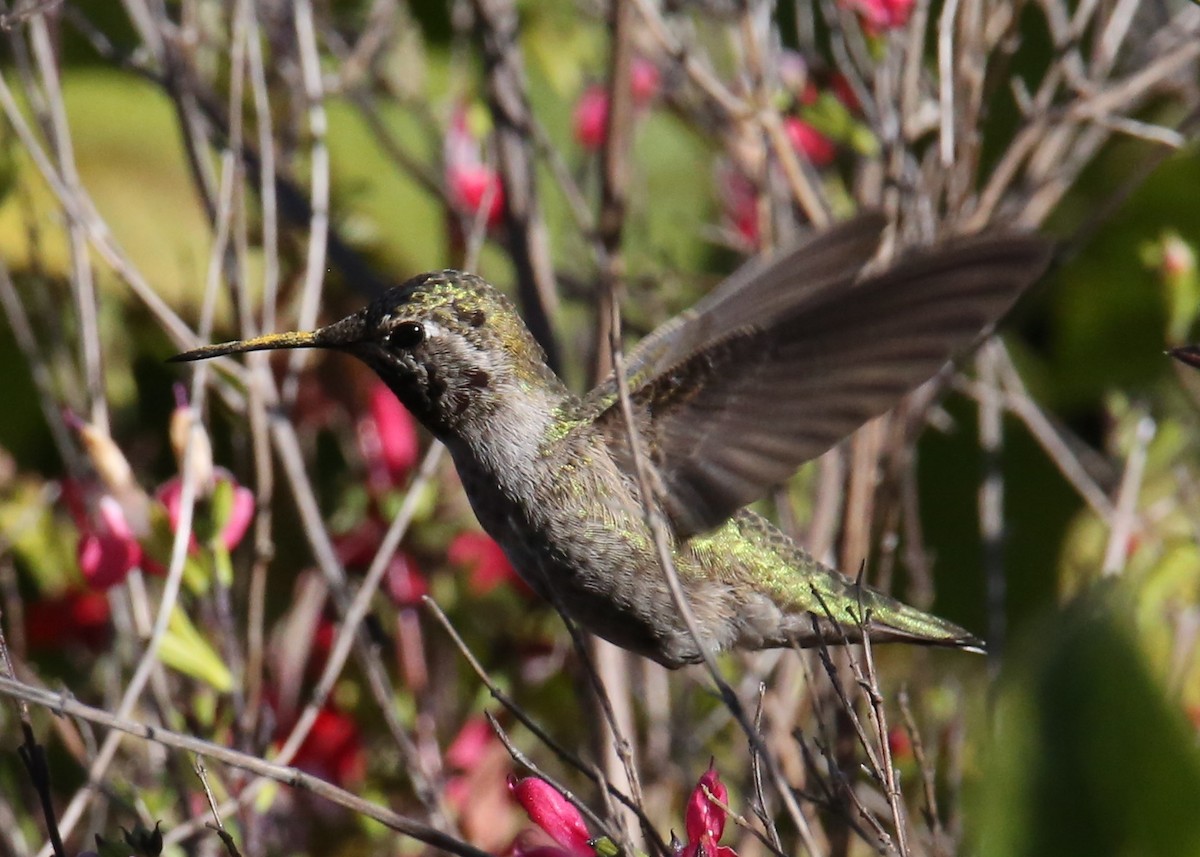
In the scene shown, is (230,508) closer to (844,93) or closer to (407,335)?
(407,335)

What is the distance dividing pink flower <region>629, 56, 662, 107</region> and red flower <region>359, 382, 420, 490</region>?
2.81 ft

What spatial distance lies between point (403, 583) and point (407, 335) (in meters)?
0.93

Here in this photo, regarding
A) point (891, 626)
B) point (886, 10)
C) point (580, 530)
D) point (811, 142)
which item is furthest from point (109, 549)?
point (811, 142)

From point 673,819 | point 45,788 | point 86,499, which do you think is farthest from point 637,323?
point 45,788

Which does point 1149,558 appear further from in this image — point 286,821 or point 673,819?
point 286,821

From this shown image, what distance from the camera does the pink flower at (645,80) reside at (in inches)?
119

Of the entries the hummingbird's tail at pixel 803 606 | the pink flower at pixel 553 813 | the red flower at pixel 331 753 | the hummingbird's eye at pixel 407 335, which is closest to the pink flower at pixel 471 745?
the red flower at pixel 331 753

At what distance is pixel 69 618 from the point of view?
8.03 ft

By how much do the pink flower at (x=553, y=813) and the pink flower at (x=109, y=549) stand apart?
770mm

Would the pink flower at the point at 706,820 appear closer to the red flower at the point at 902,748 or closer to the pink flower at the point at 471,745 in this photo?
the red flower at the point at 902,748

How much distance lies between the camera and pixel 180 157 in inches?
126

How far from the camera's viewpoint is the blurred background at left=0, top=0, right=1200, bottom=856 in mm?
1961

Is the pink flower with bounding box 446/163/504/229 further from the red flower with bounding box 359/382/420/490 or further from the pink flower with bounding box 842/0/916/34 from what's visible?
the pink flower with bounding box 842/0/916/34

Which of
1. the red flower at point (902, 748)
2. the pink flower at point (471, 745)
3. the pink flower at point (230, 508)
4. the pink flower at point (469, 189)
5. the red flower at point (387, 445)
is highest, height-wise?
the pink flower at point (469, 189)
